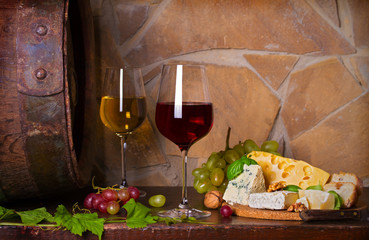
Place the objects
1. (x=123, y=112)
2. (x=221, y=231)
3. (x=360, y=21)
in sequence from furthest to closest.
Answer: (x=360, y=21), (x=123, y=112), (x=221, y=231)

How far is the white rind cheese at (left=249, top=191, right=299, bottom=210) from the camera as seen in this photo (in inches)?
37.6

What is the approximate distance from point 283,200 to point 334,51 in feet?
2.15

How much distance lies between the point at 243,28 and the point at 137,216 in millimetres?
748

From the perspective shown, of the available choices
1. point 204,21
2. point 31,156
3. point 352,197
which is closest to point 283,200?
point 352,197

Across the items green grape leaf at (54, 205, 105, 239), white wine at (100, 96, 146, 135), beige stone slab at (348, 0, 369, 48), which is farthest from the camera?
beige stone slab at (348, 0, 369, 48)

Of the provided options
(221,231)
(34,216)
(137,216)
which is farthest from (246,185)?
(34,216)

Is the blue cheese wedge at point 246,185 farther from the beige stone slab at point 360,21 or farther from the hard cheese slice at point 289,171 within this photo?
the beige stone slab at point 360,21

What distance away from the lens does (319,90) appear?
140cm

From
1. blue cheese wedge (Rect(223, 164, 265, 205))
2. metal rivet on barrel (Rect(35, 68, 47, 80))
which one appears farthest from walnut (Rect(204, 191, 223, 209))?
metal rivet on barrel (Rect(35, 68, 47, 80))

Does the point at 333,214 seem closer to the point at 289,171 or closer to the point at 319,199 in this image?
the point at 319,199

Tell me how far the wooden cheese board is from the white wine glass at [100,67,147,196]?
0.37m

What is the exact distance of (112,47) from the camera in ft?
4.67

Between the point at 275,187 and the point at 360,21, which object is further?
the point at 360,21

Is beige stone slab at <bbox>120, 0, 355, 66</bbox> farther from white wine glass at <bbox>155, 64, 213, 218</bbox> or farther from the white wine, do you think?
white wine glass at <bbox>155, 64, 213, 218</bbox>
